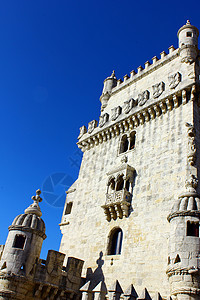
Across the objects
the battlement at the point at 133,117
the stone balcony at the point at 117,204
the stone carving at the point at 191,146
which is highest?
the battlement at the point at 133,117

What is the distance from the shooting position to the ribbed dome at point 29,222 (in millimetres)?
19648

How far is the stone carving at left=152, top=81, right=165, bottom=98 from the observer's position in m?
22.5

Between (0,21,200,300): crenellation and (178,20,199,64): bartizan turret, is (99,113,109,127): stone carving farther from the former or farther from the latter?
(178,20,199,64): bartizan turret

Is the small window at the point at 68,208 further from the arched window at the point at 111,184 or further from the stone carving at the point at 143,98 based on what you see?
the stone carving at the point at 143,98

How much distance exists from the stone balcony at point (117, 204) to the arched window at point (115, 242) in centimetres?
94

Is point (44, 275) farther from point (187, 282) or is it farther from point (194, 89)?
point (194, 89)

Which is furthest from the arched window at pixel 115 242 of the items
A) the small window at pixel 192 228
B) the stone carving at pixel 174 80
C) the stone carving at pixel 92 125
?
the stone carving at pixel 174 80

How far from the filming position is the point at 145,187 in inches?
791

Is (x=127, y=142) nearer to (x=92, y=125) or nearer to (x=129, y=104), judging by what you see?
(x=129, y=104)

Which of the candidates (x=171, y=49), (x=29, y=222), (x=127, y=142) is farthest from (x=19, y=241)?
(x=171, y=49)

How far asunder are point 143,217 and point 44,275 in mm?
6716

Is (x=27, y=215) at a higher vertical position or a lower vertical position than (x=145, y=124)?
lower

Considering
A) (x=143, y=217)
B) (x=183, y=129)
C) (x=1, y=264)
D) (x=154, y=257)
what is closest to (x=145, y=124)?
(x=183, y=129)

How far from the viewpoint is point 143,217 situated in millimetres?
19109
